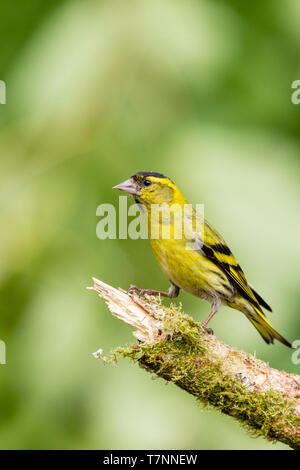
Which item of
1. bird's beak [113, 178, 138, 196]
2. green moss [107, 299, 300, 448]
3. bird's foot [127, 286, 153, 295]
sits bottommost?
green moss [107, 299, 300, 448]

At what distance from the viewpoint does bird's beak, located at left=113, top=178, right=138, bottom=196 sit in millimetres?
4238

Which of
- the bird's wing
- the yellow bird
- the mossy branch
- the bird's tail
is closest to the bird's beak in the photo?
the yellow bird

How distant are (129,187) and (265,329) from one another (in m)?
1.24

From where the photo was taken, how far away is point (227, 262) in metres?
4.47

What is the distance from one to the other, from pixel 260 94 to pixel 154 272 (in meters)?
1.51

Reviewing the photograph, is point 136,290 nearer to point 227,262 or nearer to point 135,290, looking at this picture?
point 135,290

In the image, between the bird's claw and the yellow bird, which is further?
the yellow bird

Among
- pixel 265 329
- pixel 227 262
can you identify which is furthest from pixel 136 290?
pixel 265 329

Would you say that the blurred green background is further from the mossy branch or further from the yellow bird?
the mossy branch

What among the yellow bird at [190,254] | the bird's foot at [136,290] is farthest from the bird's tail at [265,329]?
the bird's foot at [136,290]

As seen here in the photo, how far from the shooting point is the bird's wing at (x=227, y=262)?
175 inches

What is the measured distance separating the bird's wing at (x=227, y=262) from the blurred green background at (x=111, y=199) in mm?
272

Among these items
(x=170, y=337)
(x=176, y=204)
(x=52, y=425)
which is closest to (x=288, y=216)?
(x=176, y=204)
